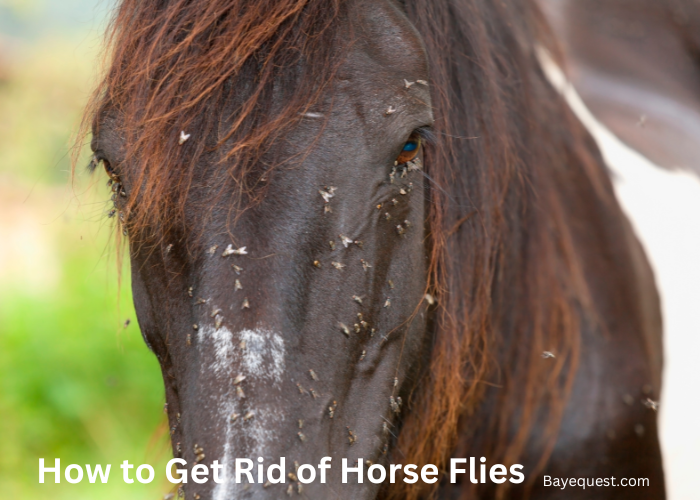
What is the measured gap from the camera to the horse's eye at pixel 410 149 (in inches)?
41.2

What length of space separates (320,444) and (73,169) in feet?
2.20

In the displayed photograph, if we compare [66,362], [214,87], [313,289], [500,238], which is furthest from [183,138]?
[66,362]

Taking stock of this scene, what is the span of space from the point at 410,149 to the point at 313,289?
1.01 feet

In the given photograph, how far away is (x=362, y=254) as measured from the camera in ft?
3.19

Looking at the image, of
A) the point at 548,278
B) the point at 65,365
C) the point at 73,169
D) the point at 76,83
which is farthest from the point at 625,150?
the point at 76,83

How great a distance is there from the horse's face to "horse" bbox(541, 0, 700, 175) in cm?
105

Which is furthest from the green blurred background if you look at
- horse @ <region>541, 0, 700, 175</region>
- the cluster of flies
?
horse @ <region>541, 0, 700, 175</region>

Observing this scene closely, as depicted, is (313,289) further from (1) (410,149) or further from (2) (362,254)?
(1) (410,149)

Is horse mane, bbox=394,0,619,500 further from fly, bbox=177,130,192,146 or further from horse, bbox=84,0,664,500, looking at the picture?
fly, bbox=177,130,192,146

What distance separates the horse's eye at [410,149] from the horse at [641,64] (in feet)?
3.20

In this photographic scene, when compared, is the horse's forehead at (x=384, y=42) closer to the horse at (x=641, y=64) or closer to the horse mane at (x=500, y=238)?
the horse mane at (x=500, y=238)

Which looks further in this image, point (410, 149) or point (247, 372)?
point (410, 149)

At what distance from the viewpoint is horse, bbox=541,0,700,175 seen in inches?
74.8

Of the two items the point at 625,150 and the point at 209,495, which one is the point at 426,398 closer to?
the point at 209,495
